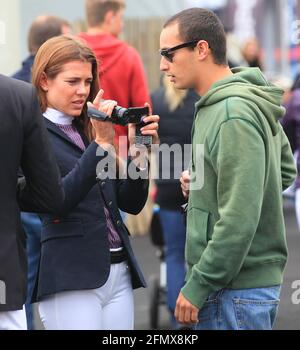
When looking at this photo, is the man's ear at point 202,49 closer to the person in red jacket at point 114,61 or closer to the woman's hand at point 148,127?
the woman's hand at point 148,127

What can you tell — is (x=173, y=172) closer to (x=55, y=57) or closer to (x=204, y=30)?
(x=55, y=57)

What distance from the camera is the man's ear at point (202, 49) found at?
3646 mm

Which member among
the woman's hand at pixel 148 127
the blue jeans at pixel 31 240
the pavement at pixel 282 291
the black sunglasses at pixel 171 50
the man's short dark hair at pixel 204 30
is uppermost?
the man's short dark hair at pixel 204 30

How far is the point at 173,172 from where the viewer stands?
20.7 feet

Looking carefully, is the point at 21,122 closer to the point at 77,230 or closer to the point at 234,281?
the point at 77,230

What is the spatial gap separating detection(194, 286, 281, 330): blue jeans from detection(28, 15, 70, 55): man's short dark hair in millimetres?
3123

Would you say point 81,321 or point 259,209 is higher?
point 259,209

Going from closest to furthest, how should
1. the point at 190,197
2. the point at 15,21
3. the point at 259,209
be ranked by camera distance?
the point at 259,209, the point at 190,197, the point at 15,21

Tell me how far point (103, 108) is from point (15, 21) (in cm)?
521

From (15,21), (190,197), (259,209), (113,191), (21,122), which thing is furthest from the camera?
(15,21)

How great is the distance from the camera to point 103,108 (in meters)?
3.63

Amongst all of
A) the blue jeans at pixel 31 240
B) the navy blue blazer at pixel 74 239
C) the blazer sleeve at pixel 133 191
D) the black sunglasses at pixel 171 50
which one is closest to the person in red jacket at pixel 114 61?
the blue jeans at pixel 31 240
